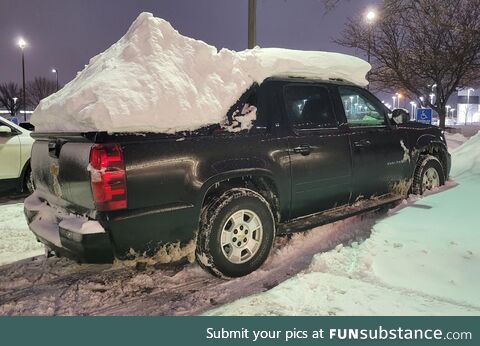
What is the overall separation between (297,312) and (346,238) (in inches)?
65.3

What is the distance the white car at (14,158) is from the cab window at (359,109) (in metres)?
5.43

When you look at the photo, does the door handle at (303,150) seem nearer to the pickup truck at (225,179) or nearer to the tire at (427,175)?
the pickup truck at (225,179)

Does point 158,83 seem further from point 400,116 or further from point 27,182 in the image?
point 27,182

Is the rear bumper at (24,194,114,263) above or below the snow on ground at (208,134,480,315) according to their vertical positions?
above

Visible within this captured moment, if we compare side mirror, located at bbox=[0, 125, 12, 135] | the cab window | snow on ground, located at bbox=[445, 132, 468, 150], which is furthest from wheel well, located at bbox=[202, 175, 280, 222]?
snow on ground, located at bbox=[445, 132, 468, 150]

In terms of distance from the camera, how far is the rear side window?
14.4 ft

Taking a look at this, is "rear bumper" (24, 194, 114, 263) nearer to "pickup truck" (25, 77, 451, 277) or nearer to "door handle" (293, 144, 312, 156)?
"pickup truck" (25, 77, 451, 277)

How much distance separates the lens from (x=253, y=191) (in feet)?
13.1

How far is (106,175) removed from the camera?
321 centimetres

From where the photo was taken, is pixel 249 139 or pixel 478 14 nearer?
pixel 249 139

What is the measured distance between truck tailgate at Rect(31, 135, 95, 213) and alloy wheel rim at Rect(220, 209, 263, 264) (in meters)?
1.14
